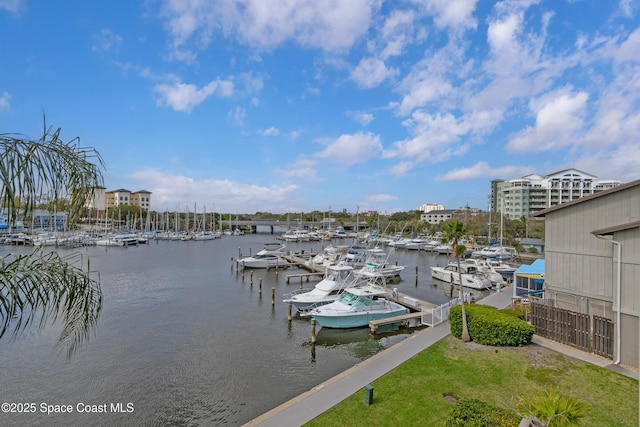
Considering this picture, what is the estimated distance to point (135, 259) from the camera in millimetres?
55344

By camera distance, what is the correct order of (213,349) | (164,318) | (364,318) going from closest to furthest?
(213,349) < (364,318) < (164,318)

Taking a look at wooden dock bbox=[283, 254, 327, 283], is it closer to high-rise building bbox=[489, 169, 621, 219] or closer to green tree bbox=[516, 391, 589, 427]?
green tree bbox=[516, 391, 589, 427]

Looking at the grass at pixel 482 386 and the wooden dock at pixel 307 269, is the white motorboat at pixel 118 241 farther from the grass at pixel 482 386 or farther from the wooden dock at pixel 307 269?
the grass at pixel 482 386

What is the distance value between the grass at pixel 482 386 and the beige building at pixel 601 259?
186 cm

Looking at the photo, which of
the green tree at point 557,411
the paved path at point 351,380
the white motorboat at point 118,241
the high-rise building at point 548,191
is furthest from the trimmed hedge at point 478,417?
the high-rise building at point 548,191

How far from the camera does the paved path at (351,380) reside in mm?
10172

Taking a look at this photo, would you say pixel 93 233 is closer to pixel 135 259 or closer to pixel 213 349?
pixel 135 259

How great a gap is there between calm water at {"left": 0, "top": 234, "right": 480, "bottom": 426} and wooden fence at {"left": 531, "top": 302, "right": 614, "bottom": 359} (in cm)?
813

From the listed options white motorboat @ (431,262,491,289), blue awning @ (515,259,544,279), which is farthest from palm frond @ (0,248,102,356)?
white motorboat @ (431,262,491,289)

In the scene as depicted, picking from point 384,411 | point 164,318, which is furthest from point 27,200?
point 164,318

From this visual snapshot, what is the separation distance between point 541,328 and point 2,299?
19.1 meters

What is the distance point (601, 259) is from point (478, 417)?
1111 centimetres

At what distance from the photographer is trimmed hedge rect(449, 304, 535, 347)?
48.8 ft

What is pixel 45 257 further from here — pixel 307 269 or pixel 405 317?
pixel 307 269
